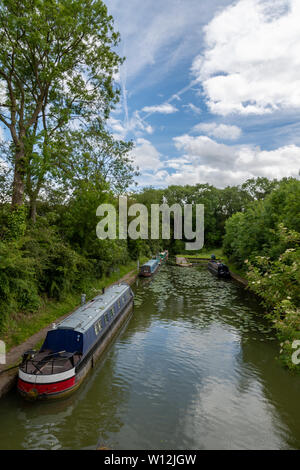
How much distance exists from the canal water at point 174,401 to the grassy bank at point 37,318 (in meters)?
3.03

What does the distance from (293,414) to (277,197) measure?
19.5m

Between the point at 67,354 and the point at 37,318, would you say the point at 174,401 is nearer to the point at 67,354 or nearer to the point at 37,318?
the point at 67,354

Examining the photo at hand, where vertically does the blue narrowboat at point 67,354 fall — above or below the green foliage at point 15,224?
below

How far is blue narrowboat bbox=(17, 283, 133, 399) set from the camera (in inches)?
322

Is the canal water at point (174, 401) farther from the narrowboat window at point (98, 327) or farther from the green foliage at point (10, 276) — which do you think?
the green foliage at point (10, 276)

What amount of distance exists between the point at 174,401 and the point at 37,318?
7971mm

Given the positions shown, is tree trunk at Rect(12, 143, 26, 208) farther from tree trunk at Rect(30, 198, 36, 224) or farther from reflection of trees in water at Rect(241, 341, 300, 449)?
reflection of trees in water at Rect(241, 341, 300, 449)

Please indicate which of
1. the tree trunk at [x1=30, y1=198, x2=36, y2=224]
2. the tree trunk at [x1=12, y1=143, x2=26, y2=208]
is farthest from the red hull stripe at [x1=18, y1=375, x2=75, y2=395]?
the tree trunk at [x1=30, y1=198, x2=36, y2=224]

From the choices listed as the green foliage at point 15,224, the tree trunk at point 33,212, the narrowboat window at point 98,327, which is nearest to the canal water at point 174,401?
the narrowboat window at point 98,327

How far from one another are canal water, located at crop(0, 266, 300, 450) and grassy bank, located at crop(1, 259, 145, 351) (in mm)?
3030

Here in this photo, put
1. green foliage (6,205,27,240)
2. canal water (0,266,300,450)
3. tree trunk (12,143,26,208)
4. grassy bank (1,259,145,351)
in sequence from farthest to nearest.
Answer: tree trunk (12,143,26,208) < green foliage (6,205,27,240) < grassy bank (1,259,145,351) < canal water (0,266,300,450)

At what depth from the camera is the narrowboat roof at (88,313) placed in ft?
34.7

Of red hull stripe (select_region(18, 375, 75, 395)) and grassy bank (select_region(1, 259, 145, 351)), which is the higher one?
grassy bank (select_region(1, 259, 145, 351))
